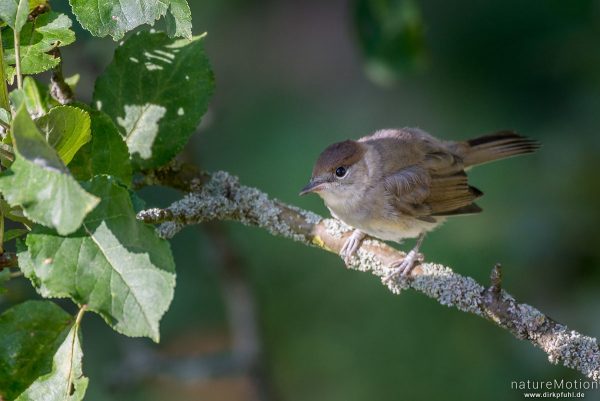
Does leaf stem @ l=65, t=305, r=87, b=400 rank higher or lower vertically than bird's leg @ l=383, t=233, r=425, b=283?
lower

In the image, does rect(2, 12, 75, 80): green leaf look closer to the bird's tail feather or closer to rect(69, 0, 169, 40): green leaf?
rect(69, 0, 169, 40): green leaf

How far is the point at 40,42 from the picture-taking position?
2225mm

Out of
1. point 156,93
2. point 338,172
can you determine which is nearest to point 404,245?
point 338,172

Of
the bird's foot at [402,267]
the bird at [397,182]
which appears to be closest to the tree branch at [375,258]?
the bird's foot at [402,267]

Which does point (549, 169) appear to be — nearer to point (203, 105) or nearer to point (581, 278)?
point (581, 278)

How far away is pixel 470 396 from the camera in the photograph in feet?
18.1

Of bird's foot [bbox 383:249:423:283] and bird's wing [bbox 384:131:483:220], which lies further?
bird's wing [bbox 384:131:483:220]

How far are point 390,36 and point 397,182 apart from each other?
2.74 ft

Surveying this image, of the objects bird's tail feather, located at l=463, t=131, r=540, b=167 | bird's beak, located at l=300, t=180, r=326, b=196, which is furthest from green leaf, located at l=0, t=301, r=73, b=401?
bird's tail feather, located at l=463, t=131, r=540, b=167

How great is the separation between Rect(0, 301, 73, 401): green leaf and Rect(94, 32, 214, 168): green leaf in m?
0.64

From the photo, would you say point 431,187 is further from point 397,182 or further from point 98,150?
point 98,150

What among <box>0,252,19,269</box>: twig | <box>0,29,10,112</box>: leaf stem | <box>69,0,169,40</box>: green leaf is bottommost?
<box>0,252,19,269</box>: twig

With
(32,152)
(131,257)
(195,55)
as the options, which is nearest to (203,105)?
(195,55)

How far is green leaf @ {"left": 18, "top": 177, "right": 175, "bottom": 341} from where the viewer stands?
188 cm
